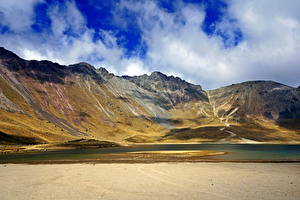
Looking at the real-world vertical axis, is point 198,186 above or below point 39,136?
below

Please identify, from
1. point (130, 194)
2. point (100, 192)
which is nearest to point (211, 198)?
point (130, 194)

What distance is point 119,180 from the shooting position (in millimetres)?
27953

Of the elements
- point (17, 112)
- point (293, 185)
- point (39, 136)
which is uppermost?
point (17, 112)

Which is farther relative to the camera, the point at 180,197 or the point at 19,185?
the point at 19,185

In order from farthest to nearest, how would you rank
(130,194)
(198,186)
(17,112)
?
(17,112)
(198,186)
(130,194)

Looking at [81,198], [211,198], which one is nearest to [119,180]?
[81,198]

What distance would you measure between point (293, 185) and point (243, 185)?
459 centimetres

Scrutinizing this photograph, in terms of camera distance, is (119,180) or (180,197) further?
(119,180)

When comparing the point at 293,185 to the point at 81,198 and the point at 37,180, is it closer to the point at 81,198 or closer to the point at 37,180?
the point at 81,198

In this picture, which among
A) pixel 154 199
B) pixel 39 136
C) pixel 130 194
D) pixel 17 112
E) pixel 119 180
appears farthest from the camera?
pixel 17 112

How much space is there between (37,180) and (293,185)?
84.6 feet

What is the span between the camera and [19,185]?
25.2 meters

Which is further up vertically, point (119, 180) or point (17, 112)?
point (17, 112)

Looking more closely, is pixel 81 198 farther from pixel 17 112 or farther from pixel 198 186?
pixel 17 112
